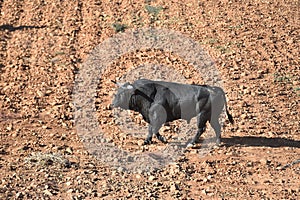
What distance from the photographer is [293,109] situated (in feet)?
38.7

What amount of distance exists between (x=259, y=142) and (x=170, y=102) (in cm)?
176

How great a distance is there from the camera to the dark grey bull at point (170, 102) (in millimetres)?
9836

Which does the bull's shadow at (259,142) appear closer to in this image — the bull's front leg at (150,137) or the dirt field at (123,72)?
the dirt field at (123,72)

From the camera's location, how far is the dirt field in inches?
332

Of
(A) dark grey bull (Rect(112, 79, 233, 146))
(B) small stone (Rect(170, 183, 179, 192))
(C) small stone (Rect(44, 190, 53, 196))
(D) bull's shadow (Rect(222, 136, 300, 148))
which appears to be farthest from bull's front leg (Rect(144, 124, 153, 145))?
(C) small stone (Rect(44, 190, 53, 196))

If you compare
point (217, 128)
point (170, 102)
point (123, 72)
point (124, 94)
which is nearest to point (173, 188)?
point (170, 102)

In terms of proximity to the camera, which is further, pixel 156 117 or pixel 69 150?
pixel 156 117

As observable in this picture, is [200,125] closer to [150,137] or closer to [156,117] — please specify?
[156,117]

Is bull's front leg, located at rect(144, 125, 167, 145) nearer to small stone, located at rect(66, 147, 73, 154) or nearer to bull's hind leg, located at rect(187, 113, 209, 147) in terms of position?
bull's hind leg, located at rect(187, 113, 209, 147)

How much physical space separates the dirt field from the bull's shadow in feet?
0.12

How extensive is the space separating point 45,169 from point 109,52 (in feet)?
23.7

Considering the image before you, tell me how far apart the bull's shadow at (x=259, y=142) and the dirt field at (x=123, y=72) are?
35mm

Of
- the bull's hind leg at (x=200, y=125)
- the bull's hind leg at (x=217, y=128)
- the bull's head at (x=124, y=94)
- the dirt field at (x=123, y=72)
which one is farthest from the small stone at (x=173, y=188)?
the bull's head at (x=124, y=94)

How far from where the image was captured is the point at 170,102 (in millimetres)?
9859
